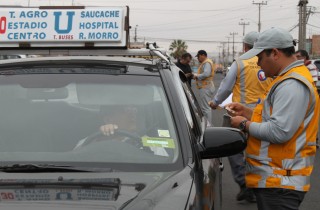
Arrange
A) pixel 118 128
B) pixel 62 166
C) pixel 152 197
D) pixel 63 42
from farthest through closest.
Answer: pixel 63 42 → pixel 118 128 → pixel 62 166 → pixel 152 197

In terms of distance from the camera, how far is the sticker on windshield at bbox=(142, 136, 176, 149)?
2907 mm

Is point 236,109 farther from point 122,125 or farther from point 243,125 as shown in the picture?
point 122,125

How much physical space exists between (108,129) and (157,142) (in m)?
Result: 0.31

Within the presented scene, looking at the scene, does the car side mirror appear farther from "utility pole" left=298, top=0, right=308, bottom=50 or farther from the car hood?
"utility pole" left=298, top=0, right=308, bottom=50

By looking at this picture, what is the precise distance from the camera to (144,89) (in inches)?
125

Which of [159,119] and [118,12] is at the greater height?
[118,12]

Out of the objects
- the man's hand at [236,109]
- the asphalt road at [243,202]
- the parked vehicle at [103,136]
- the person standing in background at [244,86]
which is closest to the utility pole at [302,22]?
the asphalt road at [243,202]

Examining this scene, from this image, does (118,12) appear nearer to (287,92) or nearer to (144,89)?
(144,89)

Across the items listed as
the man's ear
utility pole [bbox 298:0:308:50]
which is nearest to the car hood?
the man's ear

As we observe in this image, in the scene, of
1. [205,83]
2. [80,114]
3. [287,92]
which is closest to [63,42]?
[80,114]

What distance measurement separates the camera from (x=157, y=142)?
2.96 m

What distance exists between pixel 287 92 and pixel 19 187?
161 centimetres

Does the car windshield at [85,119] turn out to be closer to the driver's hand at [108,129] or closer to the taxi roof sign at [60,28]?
the driver's hand at [108,129]

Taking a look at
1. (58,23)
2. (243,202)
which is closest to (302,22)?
(243,202)
